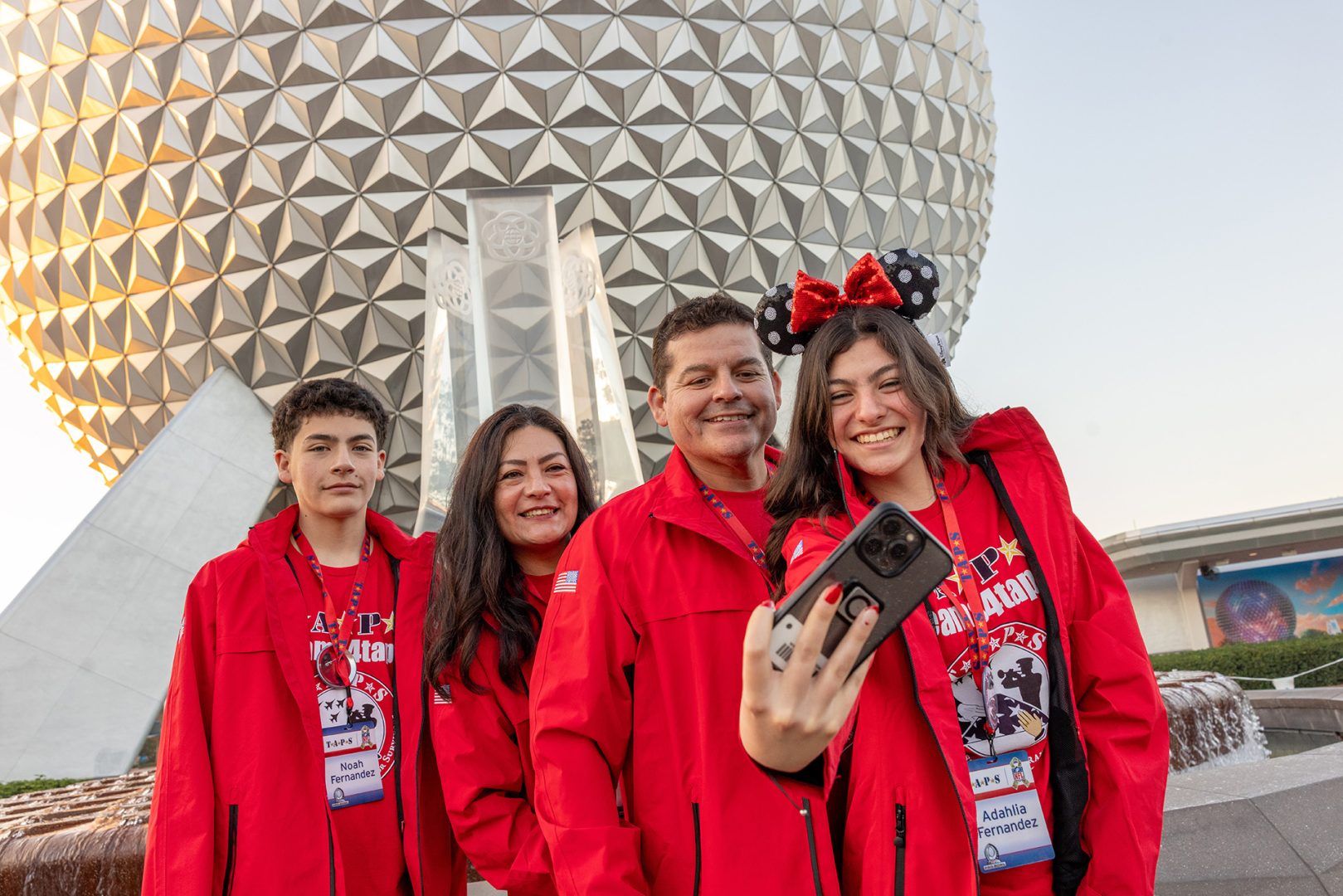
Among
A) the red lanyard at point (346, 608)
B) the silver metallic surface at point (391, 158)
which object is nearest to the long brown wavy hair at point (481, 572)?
the red lanyard at point (346, 608)

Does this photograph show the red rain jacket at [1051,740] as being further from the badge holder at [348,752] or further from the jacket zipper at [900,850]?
the badge holder at [348,752]

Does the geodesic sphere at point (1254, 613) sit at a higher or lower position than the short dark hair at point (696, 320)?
lower

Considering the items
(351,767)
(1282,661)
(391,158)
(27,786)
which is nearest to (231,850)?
(351,767)

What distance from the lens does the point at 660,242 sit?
11.9 m

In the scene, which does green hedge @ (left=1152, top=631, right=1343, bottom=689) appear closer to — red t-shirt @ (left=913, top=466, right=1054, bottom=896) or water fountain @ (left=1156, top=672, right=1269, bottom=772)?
water fountain @ (left=1156, top=672, right=1269, bottom=772)

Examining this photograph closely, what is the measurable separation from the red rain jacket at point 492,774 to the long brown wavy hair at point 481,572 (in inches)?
1.4

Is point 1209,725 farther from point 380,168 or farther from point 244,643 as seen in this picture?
point 380,168

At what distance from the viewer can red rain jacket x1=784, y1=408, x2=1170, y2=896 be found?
160 centimetres

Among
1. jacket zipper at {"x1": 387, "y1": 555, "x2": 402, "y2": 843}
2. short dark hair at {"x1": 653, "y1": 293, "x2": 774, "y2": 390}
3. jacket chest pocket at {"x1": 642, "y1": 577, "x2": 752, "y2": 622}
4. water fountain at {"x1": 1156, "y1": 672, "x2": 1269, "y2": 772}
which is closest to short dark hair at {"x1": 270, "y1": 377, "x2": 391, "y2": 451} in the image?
jacket zipper at {"x1": 387, "y1": 555, "x2": 402, "y2": 843}

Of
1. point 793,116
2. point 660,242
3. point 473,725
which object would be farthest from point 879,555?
point 793,116

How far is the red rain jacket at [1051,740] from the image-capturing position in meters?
1.60

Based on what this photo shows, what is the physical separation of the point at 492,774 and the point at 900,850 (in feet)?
3.62

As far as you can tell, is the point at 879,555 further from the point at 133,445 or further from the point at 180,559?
the point at 133,445

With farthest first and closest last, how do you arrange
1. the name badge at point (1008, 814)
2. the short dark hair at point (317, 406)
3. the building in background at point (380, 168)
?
the building in background at point (380, 168), the short dark hair at point (317, 406), the name badge at point (1008, 814)
